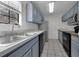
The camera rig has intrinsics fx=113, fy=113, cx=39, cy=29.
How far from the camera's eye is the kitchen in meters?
1.63

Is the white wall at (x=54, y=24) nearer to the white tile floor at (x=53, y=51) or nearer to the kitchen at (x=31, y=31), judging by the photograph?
the kitchen at (x=31, y=31)

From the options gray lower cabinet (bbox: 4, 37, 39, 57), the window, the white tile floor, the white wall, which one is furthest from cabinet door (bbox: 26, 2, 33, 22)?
the white wall

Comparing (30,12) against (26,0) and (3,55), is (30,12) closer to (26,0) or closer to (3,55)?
Answer: (26,0)

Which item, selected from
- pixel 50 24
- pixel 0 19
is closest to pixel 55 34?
pixel 50 24

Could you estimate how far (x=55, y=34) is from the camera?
10859 millimetres

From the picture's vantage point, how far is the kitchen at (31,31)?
1631 millimetres

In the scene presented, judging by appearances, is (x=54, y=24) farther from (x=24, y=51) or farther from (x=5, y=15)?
(x=24, y=51)

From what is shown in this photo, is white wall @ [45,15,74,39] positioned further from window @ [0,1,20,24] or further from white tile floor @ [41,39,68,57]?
window @ [0,1,20,24]

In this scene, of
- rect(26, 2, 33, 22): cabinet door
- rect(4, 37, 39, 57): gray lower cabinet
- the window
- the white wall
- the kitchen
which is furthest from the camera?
the white wall

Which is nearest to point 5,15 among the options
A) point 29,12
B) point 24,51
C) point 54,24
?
point 24,51

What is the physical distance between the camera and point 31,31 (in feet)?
18.0

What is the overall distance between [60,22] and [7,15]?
843 cm

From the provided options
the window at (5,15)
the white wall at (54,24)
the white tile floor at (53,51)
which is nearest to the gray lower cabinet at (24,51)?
the window at (5,15)

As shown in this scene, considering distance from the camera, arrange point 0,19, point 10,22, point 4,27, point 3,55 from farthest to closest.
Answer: point 10,22
point 4,27
point 0,19
point 3,55
